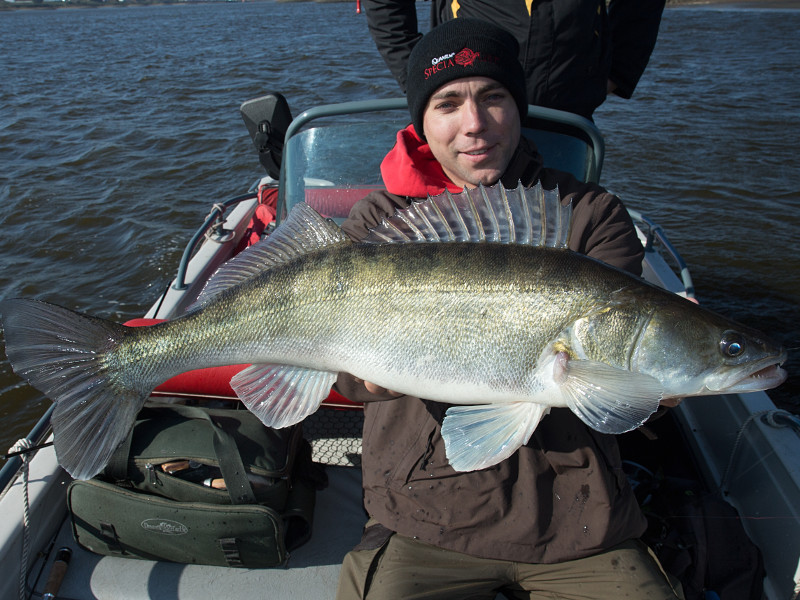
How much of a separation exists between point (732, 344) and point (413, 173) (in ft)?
4.37

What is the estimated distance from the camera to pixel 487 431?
1.81 metres

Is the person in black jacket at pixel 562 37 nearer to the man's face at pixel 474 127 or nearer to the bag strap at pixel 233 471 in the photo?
the man's face at pixel 474 127

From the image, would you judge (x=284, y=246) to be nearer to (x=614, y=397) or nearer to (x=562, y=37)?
(x=614, y=397)

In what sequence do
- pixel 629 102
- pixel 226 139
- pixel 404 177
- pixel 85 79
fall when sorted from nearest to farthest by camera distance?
pixel 404 177 < pixel 226 139 < pixel 629 102 < pixel 85 79

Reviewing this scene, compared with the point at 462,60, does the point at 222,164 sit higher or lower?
lower

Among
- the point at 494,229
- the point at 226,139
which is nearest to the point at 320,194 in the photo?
the point at 494,229

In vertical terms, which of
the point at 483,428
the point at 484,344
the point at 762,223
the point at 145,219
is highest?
the point at 484,344

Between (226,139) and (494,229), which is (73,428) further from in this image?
(226,139)

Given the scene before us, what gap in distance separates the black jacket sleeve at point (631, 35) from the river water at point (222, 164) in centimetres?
316

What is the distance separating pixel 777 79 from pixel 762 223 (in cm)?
988

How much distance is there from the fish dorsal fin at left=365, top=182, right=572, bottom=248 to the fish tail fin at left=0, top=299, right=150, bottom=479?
1127 mm

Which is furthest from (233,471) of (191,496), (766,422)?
(766,422)

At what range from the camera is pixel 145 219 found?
8.33m

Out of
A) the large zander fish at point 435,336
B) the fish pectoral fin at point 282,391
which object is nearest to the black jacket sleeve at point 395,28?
the large zander fish at point 435,336
